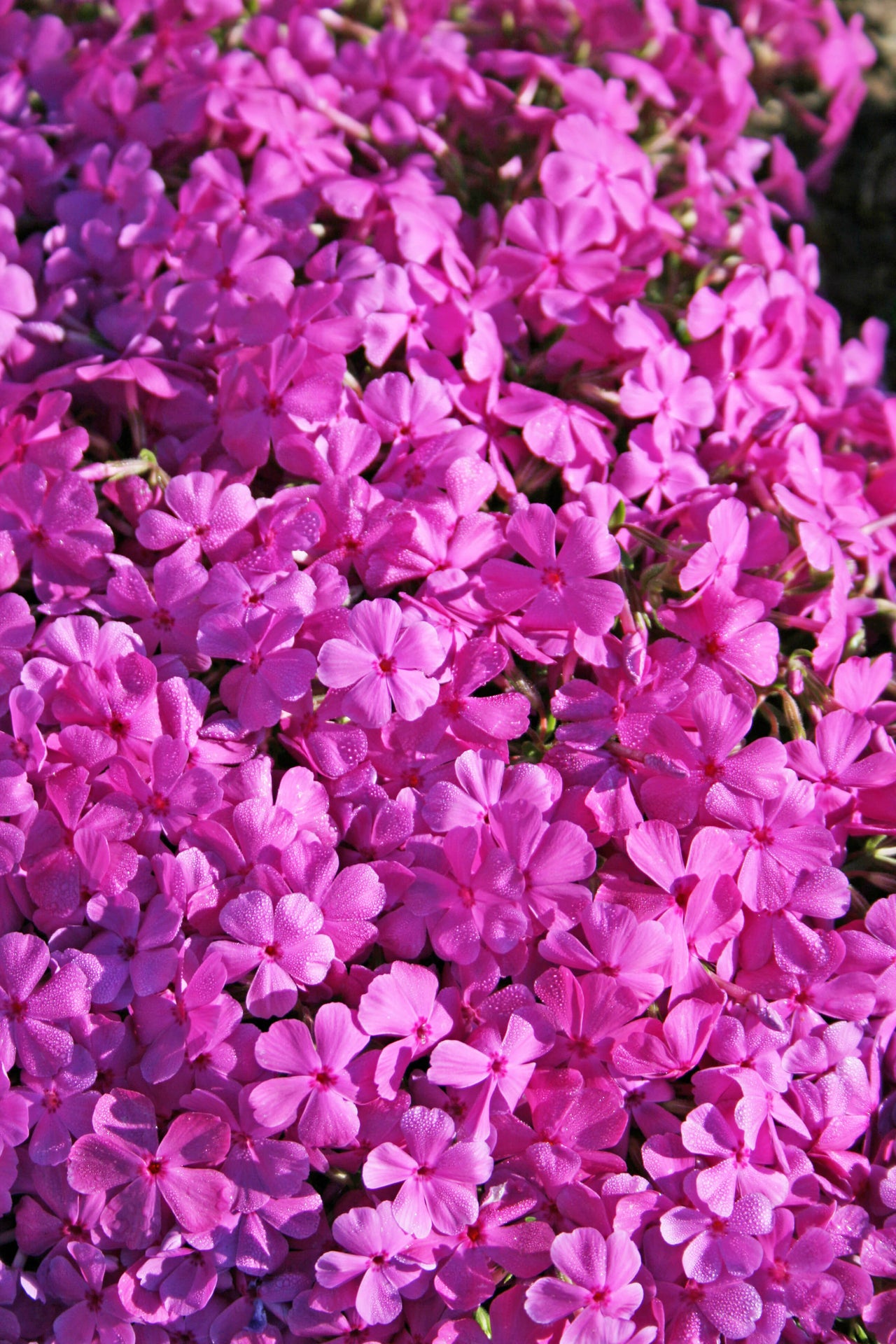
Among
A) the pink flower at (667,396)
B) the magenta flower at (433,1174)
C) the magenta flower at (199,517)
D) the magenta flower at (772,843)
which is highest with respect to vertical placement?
the pink flower at (667,396)

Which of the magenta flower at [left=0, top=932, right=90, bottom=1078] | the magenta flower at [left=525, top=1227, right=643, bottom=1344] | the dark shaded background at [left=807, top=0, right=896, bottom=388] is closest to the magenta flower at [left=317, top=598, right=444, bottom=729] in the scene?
the magenta flower at [left=0, top=932, right=90, bottom=1078]

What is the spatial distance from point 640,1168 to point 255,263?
3.27 feet

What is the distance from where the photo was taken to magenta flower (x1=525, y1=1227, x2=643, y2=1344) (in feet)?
2.78

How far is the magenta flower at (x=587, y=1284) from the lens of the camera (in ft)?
2.78

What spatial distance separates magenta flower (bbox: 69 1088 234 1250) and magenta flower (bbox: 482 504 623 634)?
53 cm

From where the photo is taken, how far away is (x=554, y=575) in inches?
40.4

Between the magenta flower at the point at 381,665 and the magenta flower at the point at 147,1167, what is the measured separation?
1.20 feet

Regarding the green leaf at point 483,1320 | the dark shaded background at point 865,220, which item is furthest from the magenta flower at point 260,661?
the dark shaded background at point 865,220

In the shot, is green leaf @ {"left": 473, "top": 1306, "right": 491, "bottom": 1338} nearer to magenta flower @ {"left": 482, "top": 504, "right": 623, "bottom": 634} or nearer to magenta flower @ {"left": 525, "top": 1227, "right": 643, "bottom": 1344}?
magenta flower @ {"left": 525, "top": 1227, "right": 643, "bottom": 1344}

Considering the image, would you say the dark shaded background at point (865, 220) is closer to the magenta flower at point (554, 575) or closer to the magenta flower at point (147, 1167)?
the magenta flower at point (554, 575)

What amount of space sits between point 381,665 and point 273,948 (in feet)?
0.85

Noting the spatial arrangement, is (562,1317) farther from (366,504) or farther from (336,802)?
(366,504)

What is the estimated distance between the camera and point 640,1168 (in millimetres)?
957

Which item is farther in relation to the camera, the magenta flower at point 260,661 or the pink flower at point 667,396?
the pink flower at point 667,396
